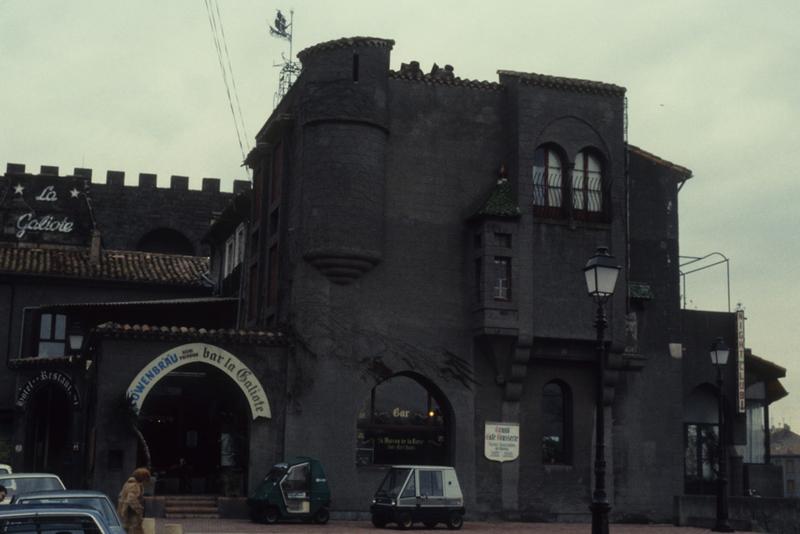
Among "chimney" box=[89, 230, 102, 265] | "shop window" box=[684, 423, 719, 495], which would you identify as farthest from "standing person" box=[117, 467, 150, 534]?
"chimney" box=[89, 230, 102, 265]

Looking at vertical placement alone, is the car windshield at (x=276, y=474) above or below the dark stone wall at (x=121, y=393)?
below

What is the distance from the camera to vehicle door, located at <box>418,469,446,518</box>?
1187 inches

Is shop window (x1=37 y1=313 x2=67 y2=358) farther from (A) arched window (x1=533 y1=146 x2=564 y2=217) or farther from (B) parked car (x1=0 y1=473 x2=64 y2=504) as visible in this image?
(B) parked car (x1=0 y1=473 x2=64 y2=504)

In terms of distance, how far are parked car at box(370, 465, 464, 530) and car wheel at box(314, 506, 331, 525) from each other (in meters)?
1.32

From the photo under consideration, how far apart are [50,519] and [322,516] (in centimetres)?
1888

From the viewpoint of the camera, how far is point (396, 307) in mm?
34781

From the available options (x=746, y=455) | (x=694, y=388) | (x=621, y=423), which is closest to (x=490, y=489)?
(x=621, y=423)

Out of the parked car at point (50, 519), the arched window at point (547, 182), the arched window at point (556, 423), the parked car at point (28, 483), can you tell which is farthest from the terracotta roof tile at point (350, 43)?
the parked car at point (50, 519)

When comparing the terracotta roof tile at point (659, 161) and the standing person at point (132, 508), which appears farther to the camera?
the terracotta roof tile at point (659, 161)

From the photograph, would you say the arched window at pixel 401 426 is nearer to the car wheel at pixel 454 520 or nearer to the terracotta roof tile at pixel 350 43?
the car wheel at pixel 454 520

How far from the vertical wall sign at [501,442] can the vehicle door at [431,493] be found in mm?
4495

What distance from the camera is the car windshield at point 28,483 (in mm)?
22344

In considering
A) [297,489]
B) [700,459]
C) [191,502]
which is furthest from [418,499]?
[700,459]

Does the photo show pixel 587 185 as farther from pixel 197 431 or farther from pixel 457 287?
pixel 197 431
